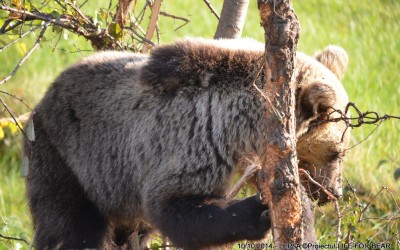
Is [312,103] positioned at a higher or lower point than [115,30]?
lower

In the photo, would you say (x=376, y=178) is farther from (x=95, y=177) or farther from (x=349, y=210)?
(x=95, y=177)

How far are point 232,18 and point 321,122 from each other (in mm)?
1246

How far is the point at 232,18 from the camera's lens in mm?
5348

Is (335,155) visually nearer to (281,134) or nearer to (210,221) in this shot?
(210,221)

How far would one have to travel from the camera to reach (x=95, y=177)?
489 centimetres

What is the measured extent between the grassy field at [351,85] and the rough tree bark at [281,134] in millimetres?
942

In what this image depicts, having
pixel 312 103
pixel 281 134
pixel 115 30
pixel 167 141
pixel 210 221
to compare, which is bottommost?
pixel 210 221

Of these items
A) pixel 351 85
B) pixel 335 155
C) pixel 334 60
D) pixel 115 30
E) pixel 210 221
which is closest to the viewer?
pixel 210 221

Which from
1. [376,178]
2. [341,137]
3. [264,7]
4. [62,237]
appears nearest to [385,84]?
[376,178]

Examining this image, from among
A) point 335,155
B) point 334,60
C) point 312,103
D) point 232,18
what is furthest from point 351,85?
point 312,103

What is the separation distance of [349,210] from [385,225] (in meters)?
1.39

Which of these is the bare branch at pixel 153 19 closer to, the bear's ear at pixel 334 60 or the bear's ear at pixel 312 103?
the bear's ear at pixel 334 60

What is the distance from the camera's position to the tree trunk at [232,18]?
5336 mm

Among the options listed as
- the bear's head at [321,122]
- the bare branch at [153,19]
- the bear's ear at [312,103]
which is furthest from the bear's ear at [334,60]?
the bare branch at [153,19]
